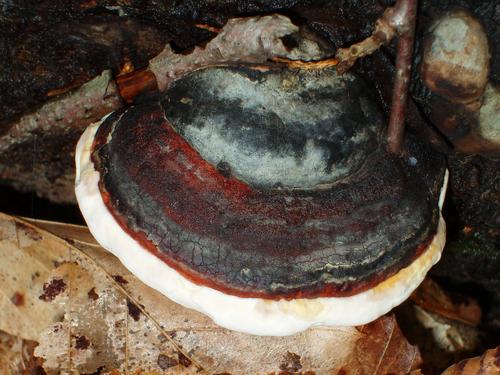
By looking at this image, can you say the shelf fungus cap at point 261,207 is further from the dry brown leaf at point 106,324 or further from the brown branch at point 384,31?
the dry brown leaf at point 106,324

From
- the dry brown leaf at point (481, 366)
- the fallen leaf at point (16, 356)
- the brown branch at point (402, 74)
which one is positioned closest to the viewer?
the brown branch at point (402, 74)

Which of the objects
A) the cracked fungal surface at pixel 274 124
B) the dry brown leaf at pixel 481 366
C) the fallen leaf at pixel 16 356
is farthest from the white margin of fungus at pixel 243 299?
the fallen leaf at pixel 16 356

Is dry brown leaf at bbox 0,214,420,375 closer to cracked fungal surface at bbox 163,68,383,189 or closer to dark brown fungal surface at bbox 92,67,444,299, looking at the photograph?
dark brown fungal surface at bbox 92,67,444,299

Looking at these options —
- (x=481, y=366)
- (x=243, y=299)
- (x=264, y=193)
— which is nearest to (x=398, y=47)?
(x=264, y=193)

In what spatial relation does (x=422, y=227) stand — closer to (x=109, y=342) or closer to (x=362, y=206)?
(x=362, y=206)

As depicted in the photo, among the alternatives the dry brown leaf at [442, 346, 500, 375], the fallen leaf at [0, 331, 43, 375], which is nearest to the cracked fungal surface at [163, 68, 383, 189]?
the dry brown leaf at [442, 346, 500, 375]

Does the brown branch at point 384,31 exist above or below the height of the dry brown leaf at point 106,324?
above

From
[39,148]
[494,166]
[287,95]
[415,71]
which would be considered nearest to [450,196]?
[494,166]
